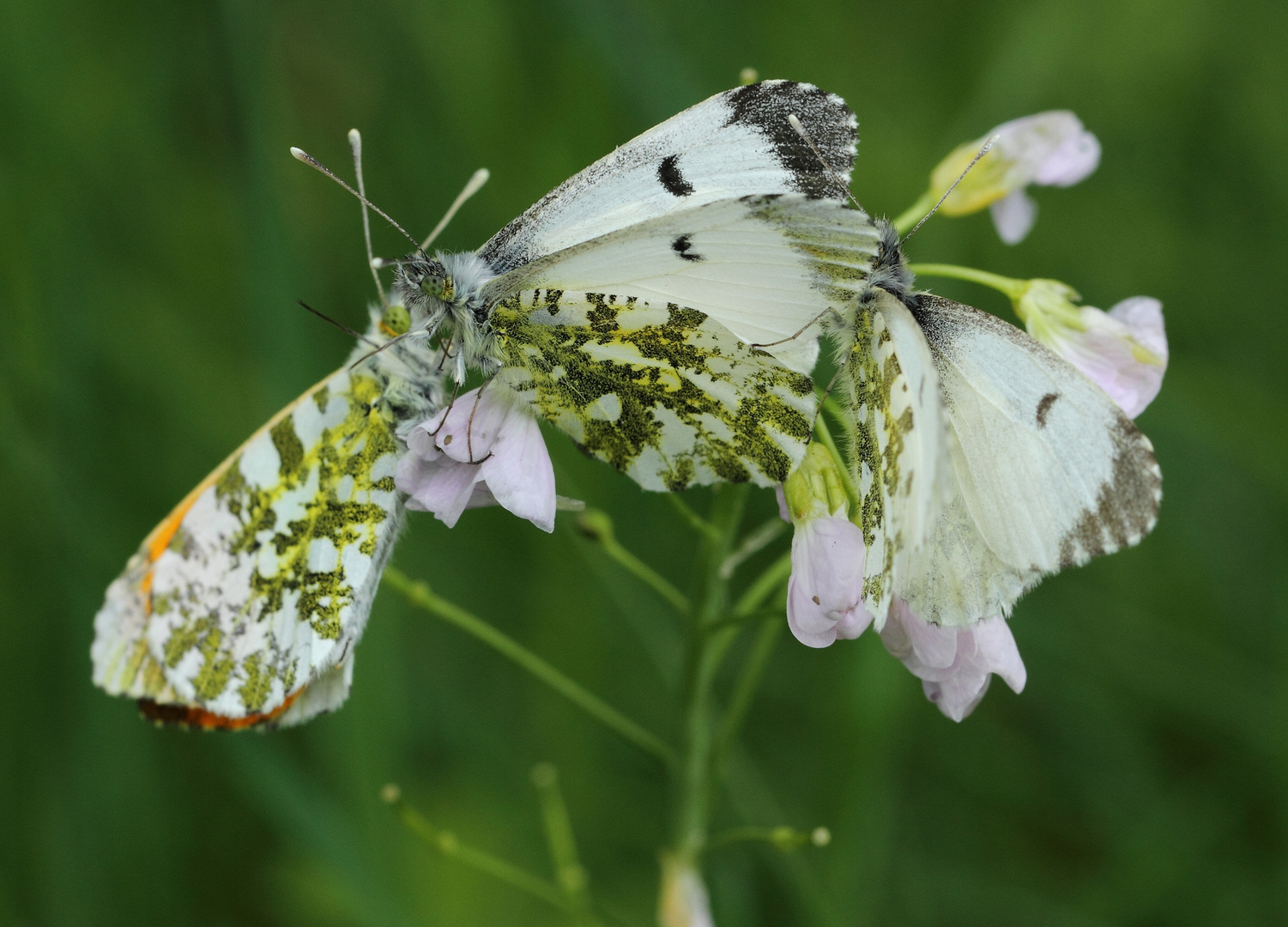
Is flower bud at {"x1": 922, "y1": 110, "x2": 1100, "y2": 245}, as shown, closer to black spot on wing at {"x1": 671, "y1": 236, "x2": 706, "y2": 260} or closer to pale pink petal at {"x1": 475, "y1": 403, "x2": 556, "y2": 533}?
black spot on wing at {"x1": 671, "y1": 236, "x2": 706, "y2": 260}

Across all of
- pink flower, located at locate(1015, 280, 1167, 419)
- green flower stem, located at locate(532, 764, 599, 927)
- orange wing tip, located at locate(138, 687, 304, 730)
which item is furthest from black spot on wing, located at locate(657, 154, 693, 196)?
green flower stem, located at locate(532, 764, 599, 927)

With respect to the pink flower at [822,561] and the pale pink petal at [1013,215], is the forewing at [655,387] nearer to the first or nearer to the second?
the pink flower at [822,561]

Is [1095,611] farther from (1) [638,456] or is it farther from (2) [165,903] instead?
(2) [165,903]

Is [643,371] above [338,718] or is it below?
above

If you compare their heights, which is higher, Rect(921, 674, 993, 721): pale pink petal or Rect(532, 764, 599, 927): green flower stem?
Rect(921, 674, 993, 721): pale pink petal

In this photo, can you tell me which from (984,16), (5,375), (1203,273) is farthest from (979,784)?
(5,375)

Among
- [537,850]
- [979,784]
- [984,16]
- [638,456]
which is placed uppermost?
[984,16]
